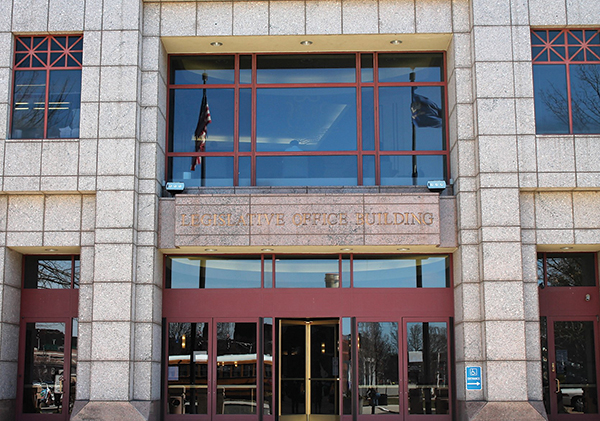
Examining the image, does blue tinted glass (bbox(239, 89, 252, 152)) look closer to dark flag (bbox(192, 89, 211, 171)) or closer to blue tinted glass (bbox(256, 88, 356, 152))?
blue tinted glass (bbox(256, 88, 356, 152))

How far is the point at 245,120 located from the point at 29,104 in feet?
16.3

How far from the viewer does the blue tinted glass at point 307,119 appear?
16562mm

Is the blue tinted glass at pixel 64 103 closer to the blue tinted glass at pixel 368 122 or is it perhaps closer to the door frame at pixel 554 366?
the blue tinted glass at pixel 368 122

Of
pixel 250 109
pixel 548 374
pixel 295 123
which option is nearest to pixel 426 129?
pixel 295 123

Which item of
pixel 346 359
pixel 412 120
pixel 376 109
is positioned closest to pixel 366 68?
pixel 376 109

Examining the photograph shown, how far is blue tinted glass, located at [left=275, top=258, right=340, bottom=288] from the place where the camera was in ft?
53.1

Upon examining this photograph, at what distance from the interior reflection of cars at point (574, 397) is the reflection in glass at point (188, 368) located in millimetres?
8082

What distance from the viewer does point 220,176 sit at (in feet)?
53.7

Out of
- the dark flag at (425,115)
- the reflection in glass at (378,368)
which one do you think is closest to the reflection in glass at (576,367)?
the reflection in glass at (378,368)

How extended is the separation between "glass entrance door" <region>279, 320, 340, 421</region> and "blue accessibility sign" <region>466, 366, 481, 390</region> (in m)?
3.27

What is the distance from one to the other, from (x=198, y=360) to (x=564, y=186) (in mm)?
8965

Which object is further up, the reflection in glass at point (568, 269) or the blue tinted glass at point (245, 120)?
the blue tinted glass at point (245, 120)

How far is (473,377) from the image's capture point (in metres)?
14.7

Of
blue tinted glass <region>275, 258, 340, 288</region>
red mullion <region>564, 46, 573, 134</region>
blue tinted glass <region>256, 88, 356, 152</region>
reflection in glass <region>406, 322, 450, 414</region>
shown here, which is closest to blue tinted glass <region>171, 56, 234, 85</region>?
blue tinted glass <region>256, 88, 356, 152</region>
